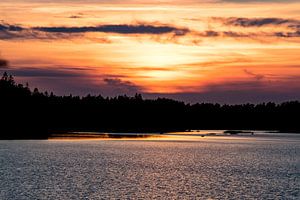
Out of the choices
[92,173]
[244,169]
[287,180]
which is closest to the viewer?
[287,180]

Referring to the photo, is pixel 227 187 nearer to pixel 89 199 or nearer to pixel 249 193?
pixel 249 193

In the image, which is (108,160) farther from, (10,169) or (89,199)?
(89,199)

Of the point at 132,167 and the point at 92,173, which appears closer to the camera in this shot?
the point at 92,173

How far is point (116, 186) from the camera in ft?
258

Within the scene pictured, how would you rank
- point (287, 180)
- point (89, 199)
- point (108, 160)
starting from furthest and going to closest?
point (108, 160), point (287, 180), point (89, 199)

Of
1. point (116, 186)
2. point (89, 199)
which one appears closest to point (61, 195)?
point (89, 199)

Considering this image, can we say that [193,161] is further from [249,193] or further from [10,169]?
[249,193]

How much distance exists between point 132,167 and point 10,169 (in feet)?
76.2

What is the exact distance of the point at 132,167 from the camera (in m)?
112

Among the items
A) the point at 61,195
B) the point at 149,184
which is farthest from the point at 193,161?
the point at 61,195

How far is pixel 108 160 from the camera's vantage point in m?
131

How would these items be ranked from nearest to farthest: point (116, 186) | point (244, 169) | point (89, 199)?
point (89, 199), point (116, 186), point (244, 169)

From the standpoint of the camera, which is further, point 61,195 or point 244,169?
point 244,169

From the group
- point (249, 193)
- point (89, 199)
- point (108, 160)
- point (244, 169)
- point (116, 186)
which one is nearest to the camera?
point (89, 199)
